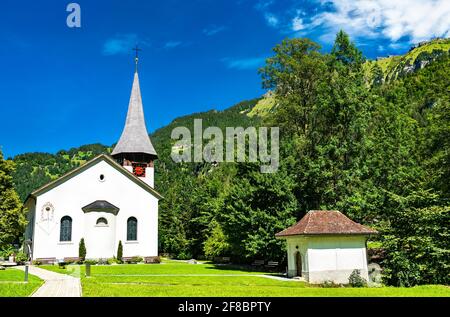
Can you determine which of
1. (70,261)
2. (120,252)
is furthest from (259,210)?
(70,261)

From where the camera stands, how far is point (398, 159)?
35000mm

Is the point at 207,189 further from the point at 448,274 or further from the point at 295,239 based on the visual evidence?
the point at 448,274

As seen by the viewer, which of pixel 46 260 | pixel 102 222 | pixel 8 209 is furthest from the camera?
pixel 102 222

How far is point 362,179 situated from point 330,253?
10338 millimetres

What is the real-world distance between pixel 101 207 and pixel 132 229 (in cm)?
399

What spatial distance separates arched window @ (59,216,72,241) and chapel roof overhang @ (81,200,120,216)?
1680 millimetres

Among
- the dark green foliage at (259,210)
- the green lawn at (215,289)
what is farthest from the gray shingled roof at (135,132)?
the green lawn at (215,289)

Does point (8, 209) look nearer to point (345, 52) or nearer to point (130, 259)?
point (130, 259)

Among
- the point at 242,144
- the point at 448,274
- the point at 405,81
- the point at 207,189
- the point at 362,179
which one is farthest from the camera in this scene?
the point at 405,81

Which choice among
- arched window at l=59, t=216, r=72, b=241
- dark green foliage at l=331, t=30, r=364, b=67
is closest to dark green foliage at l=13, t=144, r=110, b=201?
arched window at l=59, t=216, r=72, b=241

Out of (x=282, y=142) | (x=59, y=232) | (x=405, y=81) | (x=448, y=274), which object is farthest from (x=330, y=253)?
(x=405, y=81)

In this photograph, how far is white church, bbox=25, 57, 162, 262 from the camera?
37625 millimetres

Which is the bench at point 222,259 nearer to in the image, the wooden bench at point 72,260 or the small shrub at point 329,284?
the wooden bench at point 72,260

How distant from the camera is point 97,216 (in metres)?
38.8
